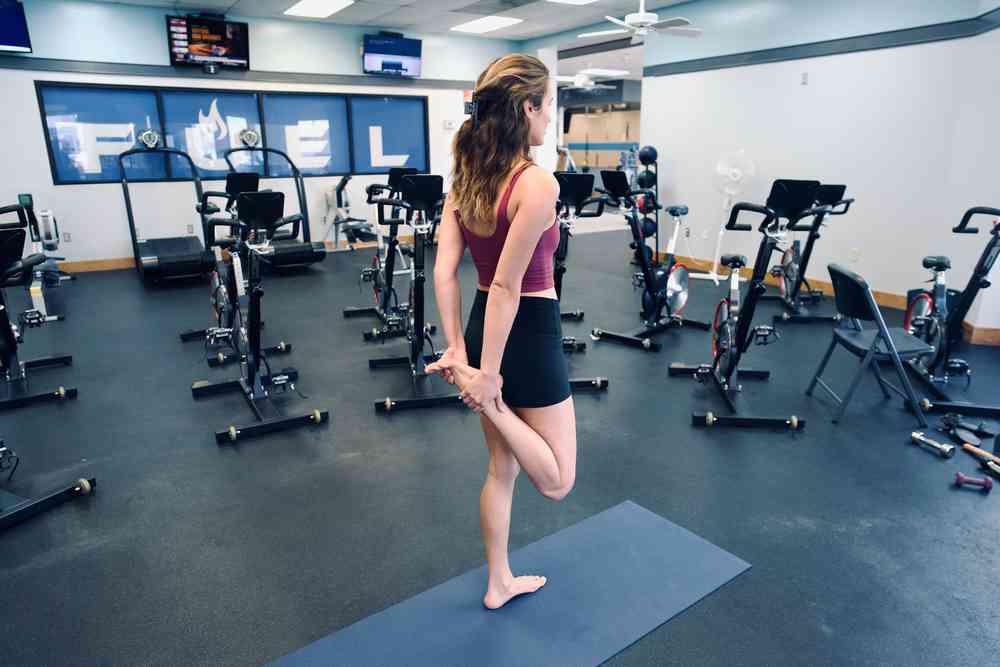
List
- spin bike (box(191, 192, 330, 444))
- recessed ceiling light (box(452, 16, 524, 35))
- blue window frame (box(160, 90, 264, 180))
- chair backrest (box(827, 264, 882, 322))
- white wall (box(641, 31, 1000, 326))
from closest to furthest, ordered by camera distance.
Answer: chair backrest (box(827, 264, 882, 322))
spin bike (box(191, 192, 330, 444))
white wall (box(641, 31, 1000, 326))
blue window frame (box(160, 90, 264, 180))
recessed ceiling light (box(452, 16, 524, 35))

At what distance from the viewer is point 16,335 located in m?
3.93

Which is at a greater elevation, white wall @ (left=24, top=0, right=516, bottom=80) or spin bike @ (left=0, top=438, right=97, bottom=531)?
white wall @ (left=24, top=0, right=516, bottom=80)

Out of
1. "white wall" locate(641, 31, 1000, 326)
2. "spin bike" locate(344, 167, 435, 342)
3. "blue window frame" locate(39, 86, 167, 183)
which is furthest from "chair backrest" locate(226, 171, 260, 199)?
"white wall" locate(641, 31, 1000, 326)

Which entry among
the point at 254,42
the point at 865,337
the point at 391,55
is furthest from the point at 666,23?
the point at 254,42

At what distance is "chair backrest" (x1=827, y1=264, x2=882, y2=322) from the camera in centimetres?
334

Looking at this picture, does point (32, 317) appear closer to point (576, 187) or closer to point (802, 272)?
point (576, 187)

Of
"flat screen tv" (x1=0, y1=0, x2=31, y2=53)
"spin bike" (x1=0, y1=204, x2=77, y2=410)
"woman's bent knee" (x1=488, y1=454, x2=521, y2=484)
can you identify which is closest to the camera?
"woman's bent knee" (x1=488, y1=454, x2=521, y2=484)

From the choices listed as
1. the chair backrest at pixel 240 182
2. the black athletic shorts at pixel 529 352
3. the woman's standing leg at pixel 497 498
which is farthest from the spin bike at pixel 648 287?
the chair backrest at pixel 240 182

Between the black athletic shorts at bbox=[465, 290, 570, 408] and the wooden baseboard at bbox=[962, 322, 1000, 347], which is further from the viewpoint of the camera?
the wooden baseboard at bbox=[962, 322, 1000, 347]

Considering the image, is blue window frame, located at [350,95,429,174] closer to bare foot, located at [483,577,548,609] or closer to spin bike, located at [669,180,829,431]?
spin bike, located at [669,180,829,431]

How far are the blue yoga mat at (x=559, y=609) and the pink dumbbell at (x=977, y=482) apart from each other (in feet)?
4.58

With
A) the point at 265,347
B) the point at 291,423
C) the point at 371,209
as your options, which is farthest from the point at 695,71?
the point at 291,423

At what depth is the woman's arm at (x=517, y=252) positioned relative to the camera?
1.47 metres

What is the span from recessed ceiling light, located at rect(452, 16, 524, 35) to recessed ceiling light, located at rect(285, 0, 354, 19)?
74.7 inches
